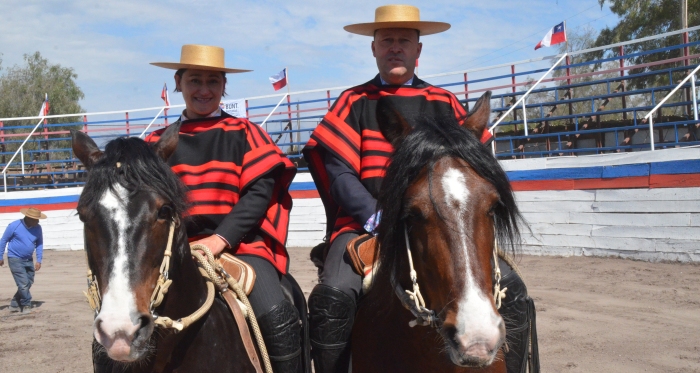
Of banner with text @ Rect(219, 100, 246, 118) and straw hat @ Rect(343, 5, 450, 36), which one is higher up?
banner with text @ Rect(219, 100, 246, 118)

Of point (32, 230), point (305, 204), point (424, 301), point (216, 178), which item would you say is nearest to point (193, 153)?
point (216, 178)

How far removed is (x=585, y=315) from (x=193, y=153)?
18.3 feet

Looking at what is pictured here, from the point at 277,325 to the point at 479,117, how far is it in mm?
1455

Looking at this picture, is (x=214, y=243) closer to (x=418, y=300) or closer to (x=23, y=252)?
(x=418, y=300)

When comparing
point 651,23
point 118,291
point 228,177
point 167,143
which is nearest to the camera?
point 118,291

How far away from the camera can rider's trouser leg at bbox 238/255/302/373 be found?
319 centimetres

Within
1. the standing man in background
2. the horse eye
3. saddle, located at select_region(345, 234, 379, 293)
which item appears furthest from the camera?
the standing man in background

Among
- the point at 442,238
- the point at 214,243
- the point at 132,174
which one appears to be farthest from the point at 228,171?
the point at 442,238

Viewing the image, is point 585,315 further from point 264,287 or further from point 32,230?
point 32,230

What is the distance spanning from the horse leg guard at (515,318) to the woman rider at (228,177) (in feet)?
3.54

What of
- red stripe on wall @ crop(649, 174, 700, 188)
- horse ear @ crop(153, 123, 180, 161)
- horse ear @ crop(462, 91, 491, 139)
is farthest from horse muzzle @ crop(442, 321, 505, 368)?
red stripe on wall @ crop(649, 174, 700, 188)

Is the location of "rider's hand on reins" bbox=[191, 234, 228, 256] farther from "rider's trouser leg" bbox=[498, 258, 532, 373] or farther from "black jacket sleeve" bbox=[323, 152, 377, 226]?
"rider's trouser leg" bbox=[498, 258, 532, 373]

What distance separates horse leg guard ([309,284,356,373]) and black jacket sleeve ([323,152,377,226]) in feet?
1.27

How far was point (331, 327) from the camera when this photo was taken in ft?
10.0
